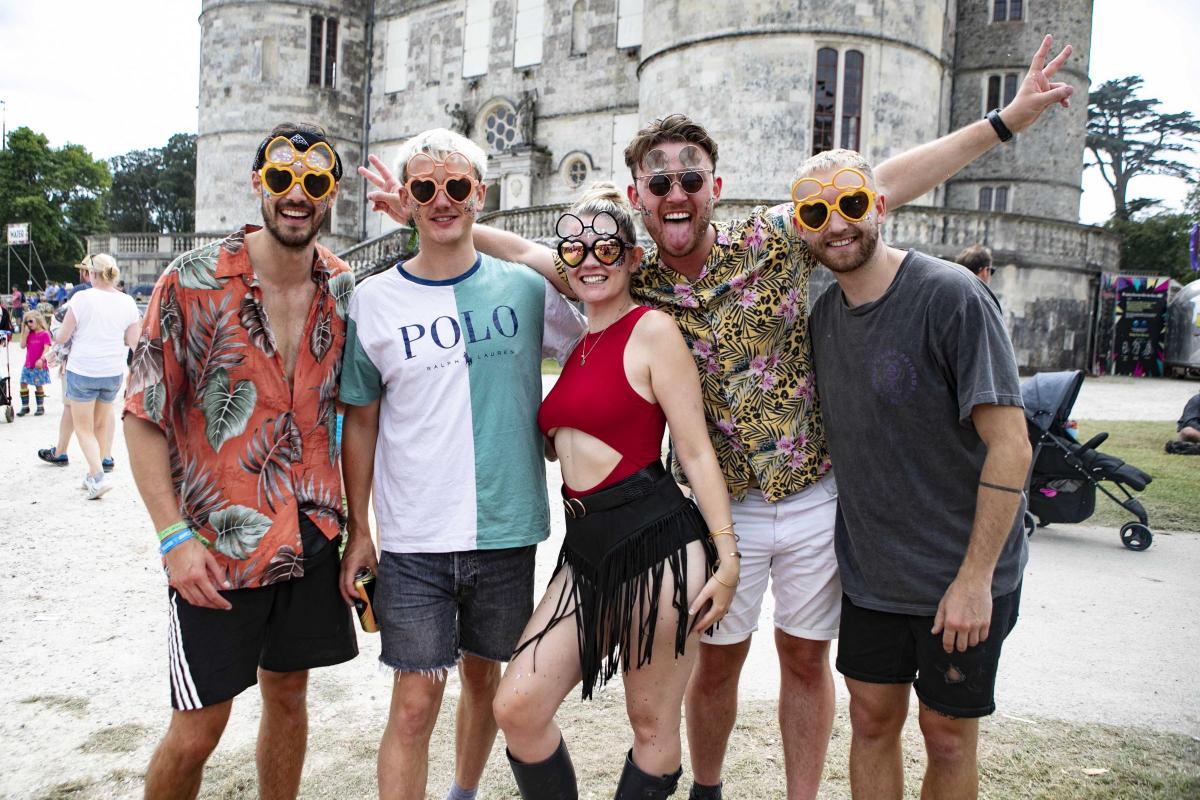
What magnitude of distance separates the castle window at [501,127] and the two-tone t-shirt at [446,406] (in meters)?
26.4

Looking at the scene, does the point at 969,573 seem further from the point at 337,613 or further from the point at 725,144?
the point at 725,144

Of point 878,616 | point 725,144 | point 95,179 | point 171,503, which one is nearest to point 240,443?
point 171,503

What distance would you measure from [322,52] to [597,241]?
3318 centimetres

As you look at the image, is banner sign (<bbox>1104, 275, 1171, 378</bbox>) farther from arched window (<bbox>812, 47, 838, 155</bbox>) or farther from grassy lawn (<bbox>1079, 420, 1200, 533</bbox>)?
grassy lawn (<bbox>1079, 420, 1200, 533</bbox>)

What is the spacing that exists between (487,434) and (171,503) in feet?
3.30

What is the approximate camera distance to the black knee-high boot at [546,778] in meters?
2.77

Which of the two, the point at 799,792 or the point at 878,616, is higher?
the point at 878,616

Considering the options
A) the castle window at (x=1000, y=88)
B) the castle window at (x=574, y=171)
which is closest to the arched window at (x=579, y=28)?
the castle window at (x=574, y=171)

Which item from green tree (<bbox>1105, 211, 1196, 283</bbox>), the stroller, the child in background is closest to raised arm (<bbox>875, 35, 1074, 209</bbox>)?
the stroller

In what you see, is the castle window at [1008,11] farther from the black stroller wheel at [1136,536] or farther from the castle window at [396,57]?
the black stroller wheel at [1136,536]

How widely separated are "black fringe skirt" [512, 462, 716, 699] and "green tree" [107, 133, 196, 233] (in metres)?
74.7

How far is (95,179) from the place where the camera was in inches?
2303

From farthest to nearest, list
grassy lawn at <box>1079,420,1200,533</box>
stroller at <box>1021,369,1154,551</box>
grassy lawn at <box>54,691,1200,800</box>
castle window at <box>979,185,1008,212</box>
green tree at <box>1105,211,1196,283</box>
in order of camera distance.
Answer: green tree at <box>1105,211,1196,283</box>
castle window at <box>979,185,1008,212</box>
grassy lawn at <box>1079,420,1200,533</box>
stroller at <box>1021,369,1154,551</box>
grassy lawn at <box>54,691,1200,800</box>

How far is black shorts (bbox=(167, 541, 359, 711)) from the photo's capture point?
9.07ft
